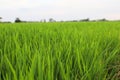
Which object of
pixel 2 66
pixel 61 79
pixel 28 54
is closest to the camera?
pixel 61 79

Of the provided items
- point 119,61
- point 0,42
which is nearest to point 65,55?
point 119,61

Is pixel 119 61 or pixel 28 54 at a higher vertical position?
pixel 28 54

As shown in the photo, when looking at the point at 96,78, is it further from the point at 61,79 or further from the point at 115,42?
the point at 115,42

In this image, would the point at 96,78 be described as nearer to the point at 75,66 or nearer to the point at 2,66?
the point at 75,66

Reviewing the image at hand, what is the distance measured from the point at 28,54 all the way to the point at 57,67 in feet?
0.81

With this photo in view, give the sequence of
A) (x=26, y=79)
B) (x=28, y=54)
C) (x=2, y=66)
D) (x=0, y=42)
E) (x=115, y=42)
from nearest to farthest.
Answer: (x=26, y=79)
(x=2, y=66)
(x=28, y=54)
(x=0, y=42)
(x=115, y=42)

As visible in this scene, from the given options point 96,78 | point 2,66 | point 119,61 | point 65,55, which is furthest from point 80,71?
point 119,61

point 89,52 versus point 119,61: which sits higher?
point 89,52

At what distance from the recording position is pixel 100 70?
115 centimetres

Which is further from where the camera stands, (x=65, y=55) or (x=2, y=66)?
(x=65, y=55)

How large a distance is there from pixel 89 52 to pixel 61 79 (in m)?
0.39

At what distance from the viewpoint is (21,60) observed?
1132 millimetres

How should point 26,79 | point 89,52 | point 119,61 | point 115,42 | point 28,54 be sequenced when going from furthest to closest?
1. point 115,42
2. point 119,61
3. point 89,52
4. point 28,54
5. point 26,79

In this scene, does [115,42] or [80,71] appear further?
[115,42]
